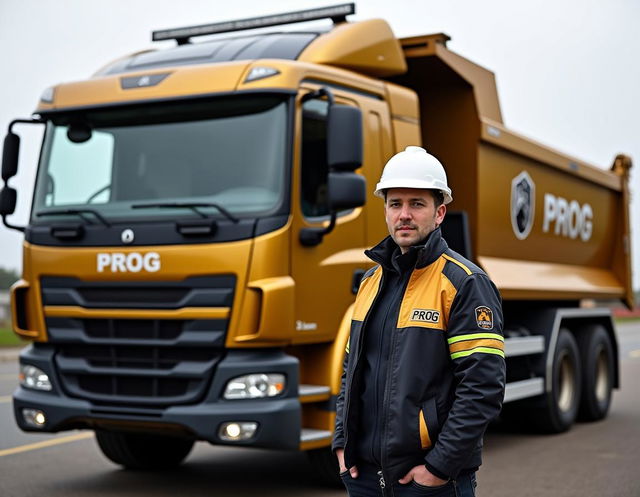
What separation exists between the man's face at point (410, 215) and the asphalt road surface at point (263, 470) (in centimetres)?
401

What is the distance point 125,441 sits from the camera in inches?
317

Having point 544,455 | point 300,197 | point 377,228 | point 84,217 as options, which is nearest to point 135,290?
point 84,217

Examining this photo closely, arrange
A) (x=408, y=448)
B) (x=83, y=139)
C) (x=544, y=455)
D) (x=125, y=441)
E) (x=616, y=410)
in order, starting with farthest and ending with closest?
(x=616, y=410) → (x=544, y=455) → (x=125, y=441) → (x=83, y=139) → (x=408, y=448)

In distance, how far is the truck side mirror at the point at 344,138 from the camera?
6.43 metres

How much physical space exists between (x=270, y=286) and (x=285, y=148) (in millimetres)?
925

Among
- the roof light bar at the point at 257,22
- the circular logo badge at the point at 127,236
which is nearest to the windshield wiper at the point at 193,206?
the circular logo badge at the point at 127,236

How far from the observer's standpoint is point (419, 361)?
10.8 ft

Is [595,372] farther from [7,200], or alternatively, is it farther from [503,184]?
[7,200]

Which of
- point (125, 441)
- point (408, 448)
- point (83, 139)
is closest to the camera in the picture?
point (408, 448)

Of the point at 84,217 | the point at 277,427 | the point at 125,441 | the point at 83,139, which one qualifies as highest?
the point at 83,139

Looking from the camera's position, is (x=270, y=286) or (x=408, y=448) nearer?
(x=408, y=448)

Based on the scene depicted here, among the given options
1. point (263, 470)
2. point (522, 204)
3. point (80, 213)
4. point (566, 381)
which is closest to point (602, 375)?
point (566, 381)

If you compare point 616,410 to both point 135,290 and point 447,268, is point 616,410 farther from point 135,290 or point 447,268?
point 447,268

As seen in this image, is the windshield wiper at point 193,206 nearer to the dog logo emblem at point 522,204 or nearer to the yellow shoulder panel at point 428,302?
the yellow shoulder panel at point 428,302
